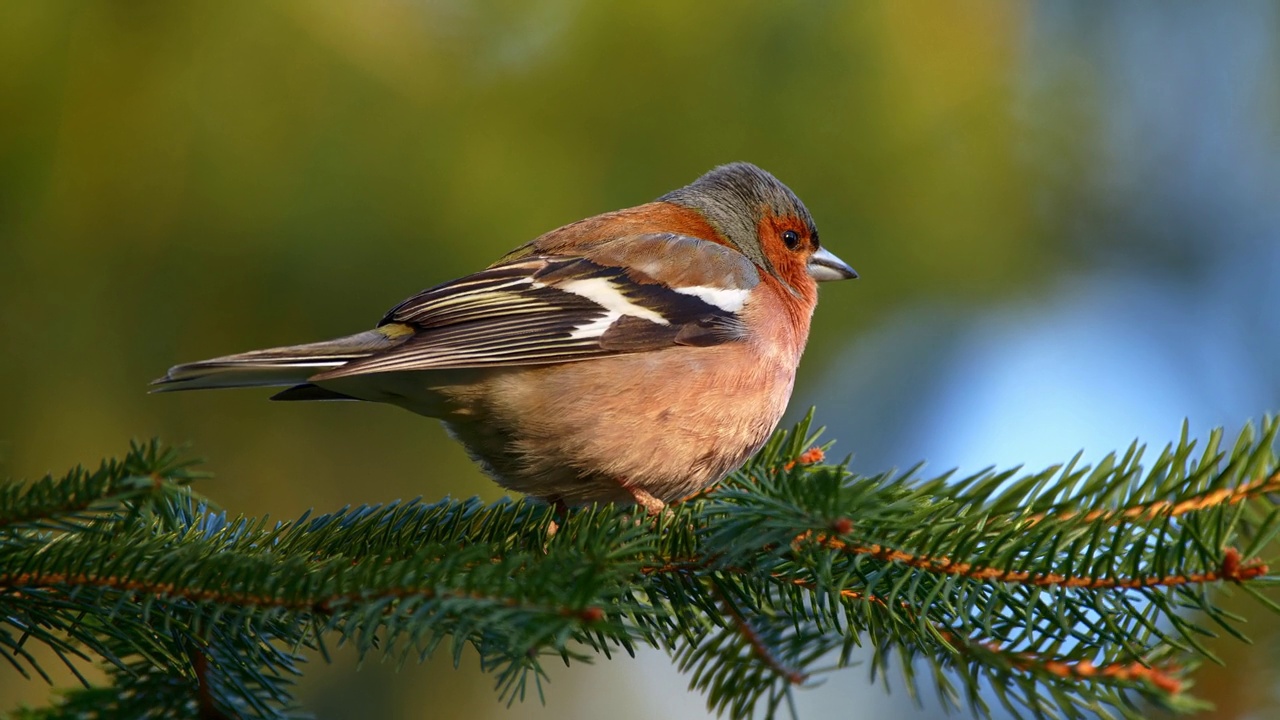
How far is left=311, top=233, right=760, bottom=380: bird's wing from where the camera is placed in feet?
→ 10.9

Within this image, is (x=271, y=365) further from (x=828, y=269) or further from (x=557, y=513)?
(x=828, y=269)

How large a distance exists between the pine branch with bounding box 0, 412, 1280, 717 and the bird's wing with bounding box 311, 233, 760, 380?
0.81 meters

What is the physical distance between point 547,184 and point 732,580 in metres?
2.38

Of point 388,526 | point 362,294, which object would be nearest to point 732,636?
point 388,526

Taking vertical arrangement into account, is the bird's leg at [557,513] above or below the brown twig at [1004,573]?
above

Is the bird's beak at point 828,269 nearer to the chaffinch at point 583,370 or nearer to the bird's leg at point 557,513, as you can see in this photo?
the chaffinch at point 583,370

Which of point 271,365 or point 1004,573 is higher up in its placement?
point 271,365

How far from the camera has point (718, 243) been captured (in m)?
4.36

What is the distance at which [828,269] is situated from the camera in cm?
454

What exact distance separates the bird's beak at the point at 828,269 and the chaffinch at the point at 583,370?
2.35 ft

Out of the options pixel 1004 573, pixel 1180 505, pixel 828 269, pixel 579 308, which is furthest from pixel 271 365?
pixel 828 269

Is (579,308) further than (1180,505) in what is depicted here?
Yes

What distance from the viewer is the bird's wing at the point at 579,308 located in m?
3.31

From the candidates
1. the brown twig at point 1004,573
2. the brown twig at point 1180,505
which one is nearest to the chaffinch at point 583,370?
the brown twig at point 1004,573
